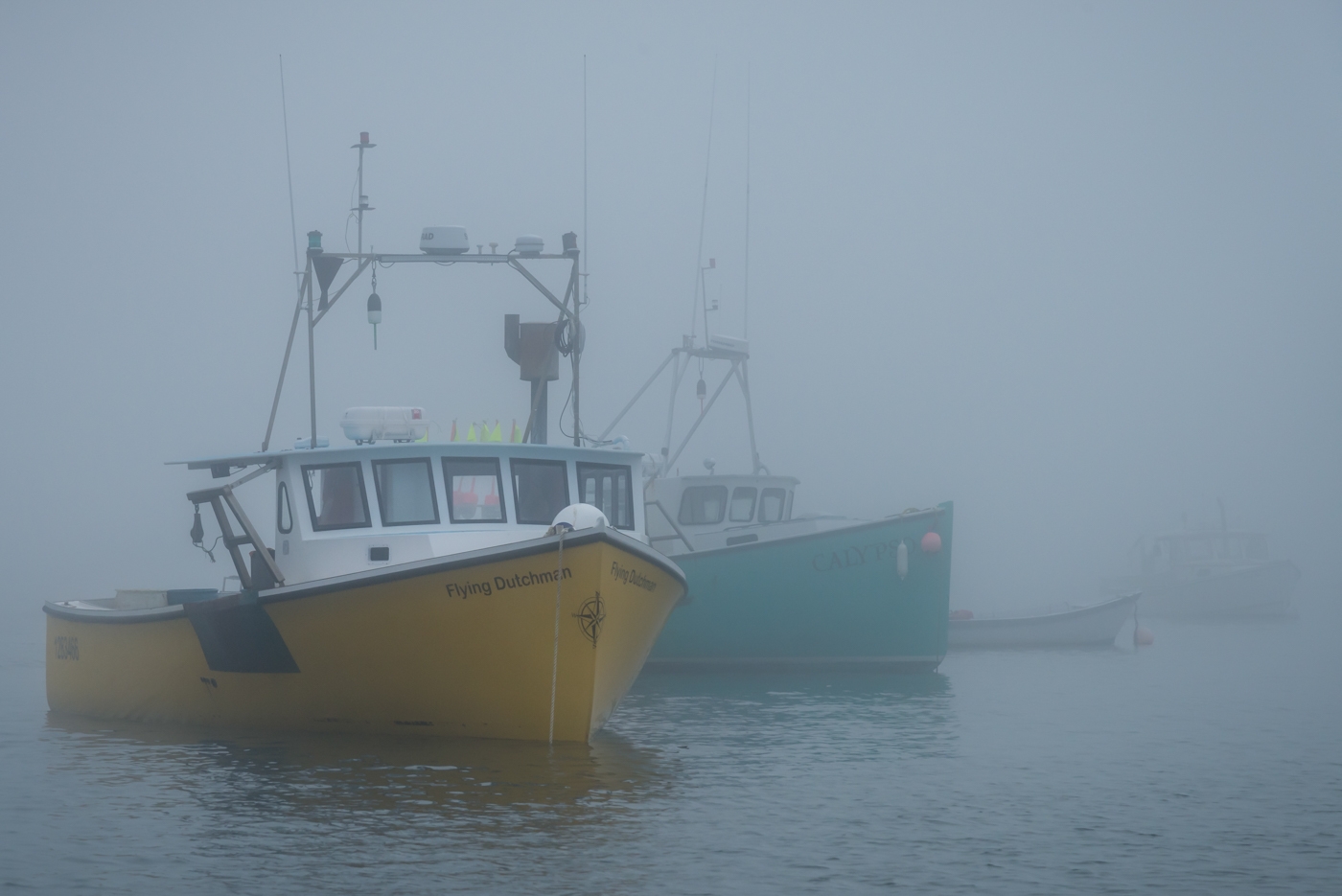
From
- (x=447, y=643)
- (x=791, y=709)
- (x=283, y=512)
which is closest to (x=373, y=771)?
(x=447, y=643)

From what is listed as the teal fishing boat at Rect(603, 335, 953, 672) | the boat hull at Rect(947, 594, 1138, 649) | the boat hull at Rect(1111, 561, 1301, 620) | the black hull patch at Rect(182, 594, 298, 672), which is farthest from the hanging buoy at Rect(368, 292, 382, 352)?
the boat hull at Rect(1111, 561, 1301, 620)

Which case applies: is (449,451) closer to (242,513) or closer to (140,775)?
(242,513)

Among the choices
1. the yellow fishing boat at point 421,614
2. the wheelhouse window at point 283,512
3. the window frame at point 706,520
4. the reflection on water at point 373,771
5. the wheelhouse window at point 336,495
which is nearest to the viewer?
the reflection on water at point 373,771

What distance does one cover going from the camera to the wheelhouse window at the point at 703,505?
24422 mm

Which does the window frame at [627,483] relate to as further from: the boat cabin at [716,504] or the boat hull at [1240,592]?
the boat hull at [1240,592]

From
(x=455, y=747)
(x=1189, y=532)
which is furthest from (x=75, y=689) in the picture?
(x=1189, y=532)

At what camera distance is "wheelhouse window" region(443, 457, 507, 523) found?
14.1m

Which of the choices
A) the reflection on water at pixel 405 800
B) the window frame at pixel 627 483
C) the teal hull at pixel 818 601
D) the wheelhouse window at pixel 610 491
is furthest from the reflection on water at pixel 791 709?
the wheelhouse window at pixel 610 491

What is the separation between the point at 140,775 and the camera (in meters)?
12.3

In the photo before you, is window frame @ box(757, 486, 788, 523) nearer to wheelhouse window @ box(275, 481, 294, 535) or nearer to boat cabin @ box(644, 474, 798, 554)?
boat cabin @ box(644, 474, 798, 554)

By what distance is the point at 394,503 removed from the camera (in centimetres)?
1402

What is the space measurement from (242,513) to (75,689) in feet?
17.5

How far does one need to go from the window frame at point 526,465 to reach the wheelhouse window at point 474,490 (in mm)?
163

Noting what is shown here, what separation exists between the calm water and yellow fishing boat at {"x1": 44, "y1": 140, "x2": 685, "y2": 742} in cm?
48
